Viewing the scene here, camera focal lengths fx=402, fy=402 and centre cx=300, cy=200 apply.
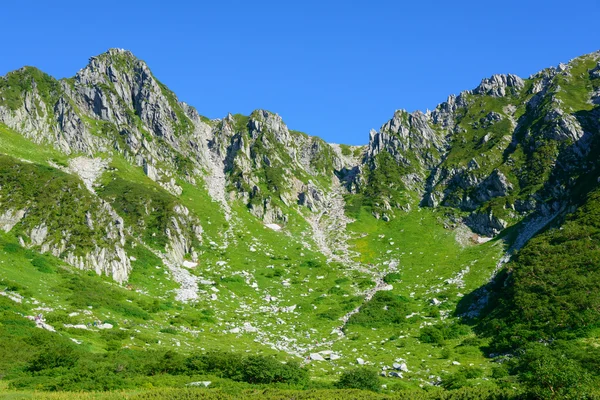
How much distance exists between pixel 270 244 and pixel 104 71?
88.6m

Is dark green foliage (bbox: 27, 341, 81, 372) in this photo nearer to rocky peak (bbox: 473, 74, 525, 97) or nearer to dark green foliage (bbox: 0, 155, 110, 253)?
dark green foliage (bbox: 0, 155, 110, 253)

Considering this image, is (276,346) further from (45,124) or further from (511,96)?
(511,96)

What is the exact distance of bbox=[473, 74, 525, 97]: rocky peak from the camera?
152 metres

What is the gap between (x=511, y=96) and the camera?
490ft

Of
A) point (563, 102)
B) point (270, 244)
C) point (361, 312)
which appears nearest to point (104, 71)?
point (270, 244)

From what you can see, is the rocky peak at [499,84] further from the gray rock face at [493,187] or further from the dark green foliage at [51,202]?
the dark green foliage at [51,202]

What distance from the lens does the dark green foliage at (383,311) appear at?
55.2 metres

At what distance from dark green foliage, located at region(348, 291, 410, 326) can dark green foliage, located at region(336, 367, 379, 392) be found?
84.0ft

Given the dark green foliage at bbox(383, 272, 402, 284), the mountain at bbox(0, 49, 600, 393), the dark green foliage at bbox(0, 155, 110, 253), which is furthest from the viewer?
the dark green foliage at bbox(383, 272, 402, 284)

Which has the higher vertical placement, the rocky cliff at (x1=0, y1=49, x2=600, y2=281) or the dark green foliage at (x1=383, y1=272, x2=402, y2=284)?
the rocky cliff at (x1=0, y1=49, x2=600, y2=281)

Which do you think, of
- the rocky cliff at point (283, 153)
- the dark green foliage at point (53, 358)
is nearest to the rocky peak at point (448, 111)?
the rocky cliff at point (283, 153)

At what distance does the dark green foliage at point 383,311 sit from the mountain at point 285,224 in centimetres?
38

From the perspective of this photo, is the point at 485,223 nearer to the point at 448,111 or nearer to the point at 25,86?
the point at 448,111

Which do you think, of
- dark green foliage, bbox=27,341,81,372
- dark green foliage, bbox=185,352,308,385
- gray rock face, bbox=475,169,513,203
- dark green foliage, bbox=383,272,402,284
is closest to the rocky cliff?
gray rock face, bbox=475,169,513,203
